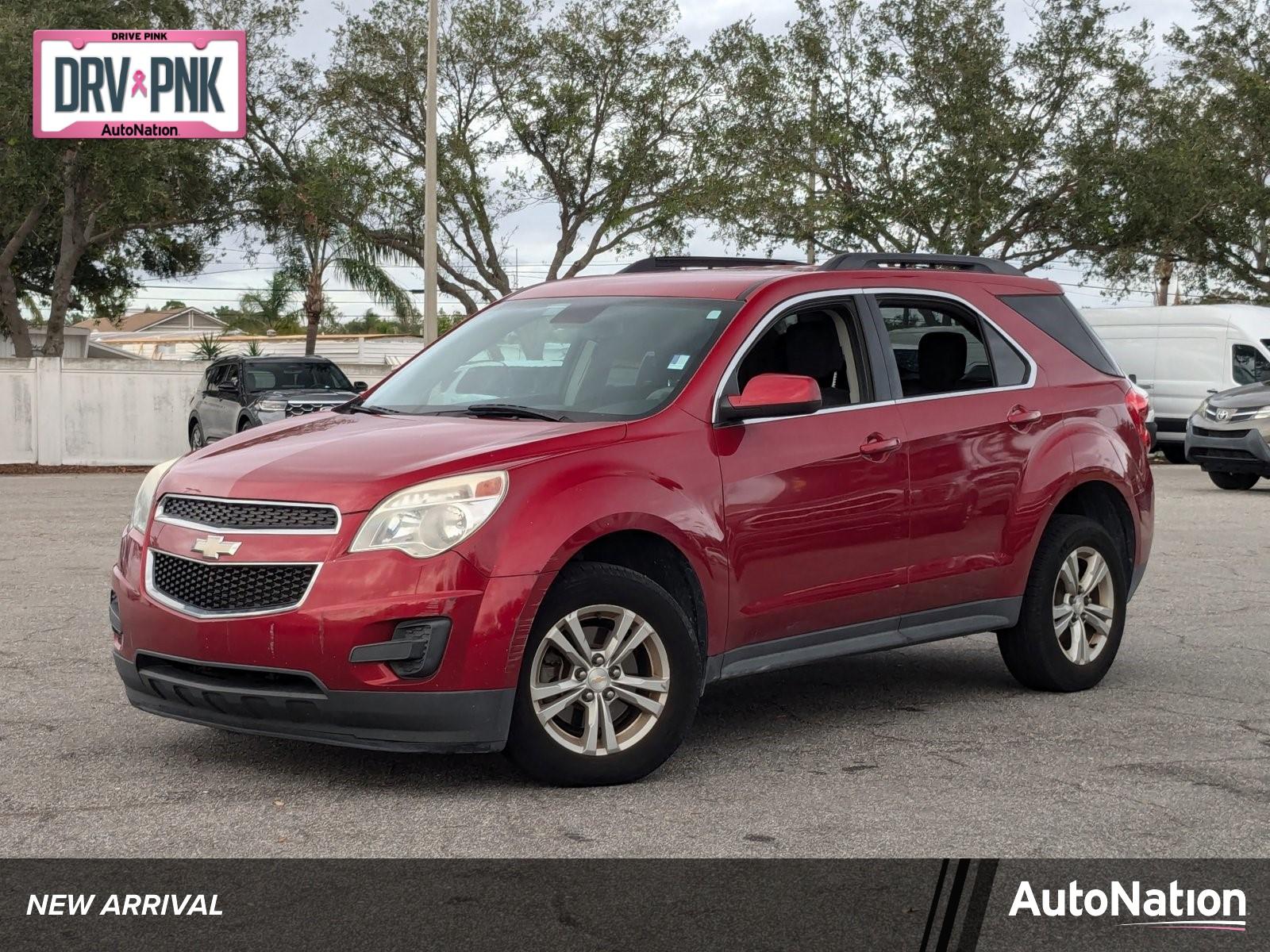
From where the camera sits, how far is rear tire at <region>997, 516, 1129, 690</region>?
7180 millimetres

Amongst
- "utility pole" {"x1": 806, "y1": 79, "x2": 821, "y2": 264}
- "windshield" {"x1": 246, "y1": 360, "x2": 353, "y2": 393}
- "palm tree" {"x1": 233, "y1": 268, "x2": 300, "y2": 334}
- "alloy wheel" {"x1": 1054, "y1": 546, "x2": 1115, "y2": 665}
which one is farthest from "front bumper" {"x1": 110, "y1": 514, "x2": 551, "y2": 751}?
"palm tree" {"x1": 233, "y1": 268, "x2": 300, "y2": 334}

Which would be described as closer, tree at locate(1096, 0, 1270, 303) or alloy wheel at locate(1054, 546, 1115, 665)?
alloy wheel at locate(1054, 546, 1115, 665)

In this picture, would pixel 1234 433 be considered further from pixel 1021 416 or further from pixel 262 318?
pixel 262 318

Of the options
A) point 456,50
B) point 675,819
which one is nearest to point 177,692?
point 675,819

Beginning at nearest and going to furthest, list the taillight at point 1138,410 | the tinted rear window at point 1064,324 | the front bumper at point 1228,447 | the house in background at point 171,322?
1. the tinted rear window at point 1064,324
2. the taillight at point 1138,410
3. the front bumper at point 1228,447
4. the house in background at point 171,322

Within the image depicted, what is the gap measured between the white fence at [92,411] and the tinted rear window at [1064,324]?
23017mm

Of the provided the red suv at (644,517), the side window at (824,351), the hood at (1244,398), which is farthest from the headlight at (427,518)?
the hood at (1244,398)

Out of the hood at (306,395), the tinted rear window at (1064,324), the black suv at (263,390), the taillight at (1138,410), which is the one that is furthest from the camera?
the black suv at (263,390)

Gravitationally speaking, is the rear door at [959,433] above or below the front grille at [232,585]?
above

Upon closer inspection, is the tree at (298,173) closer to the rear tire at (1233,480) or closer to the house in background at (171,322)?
the rear tire at (1233,480)

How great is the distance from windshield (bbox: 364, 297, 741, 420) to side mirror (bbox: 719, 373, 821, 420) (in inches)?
8.7

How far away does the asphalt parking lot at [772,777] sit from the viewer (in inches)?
194

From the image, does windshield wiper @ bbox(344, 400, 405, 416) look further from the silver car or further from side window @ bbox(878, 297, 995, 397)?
the silver car

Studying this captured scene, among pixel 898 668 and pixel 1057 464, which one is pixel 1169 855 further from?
pixel 898 668
